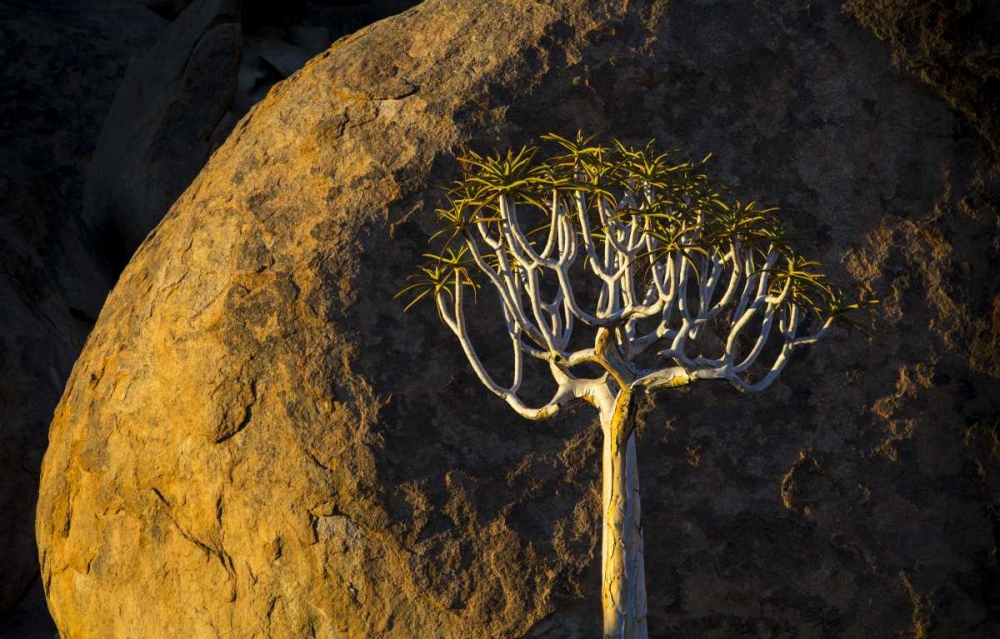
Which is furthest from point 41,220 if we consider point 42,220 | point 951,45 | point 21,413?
point 951,45

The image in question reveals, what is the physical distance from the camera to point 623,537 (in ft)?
16.8

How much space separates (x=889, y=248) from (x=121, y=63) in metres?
9.55

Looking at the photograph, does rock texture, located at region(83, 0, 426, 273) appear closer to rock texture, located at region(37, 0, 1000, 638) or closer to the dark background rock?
the dark background rock

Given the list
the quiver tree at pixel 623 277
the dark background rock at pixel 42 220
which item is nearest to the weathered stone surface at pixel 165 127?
the dark background rock at pixel 42 220

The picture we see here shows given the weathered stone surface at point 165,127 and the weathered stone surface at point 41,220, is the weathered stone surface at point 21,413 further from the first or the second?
the weathered stone surface at point 165,127

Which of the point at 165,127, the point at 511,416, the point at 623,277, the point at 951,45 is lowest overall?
the point at 951,45

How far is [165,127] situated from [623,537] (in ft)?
22.7

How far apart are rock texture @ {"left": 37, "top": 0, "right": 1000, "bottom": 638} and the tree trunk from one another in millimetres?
661

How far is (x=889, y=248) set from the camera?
6094 mm

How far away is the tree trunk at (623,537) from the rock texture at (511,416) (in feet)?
2.17

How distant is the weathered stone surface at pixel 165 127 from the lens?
10.7 meters

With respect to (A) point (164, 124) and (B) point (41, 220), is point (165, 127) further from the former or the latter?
(B) point (41, 220)

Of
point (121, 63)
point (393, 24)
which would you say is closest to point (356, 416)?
point (393, 24)

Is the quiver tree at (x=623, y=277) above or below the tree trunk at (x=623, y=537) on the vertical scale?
above
